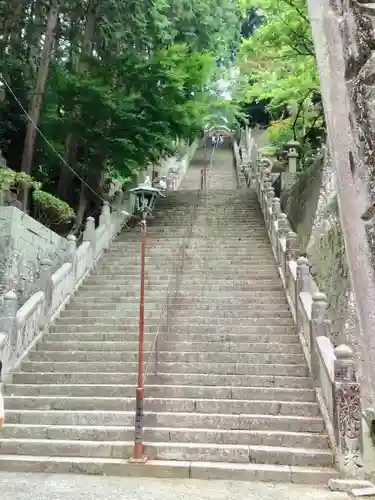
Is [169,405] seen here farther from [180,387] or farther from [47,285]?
[47,285]

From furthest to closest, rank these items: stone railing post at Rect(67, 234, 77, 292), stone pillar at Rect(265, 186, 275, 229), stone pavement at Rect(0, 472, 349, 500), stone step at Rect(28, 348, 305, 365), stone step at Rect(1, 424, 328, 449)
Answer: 1. stone pillar at Rect(265, 186, 275, 229)
2. stone railing post at Rect(67, 234, 77, 292)
3. stone step at Rect(28, 348, 305, 365)
4. stone step at Rect(1, 424, 328, 449)
5. stone pavement at Rect(0, 472, 349, 500)

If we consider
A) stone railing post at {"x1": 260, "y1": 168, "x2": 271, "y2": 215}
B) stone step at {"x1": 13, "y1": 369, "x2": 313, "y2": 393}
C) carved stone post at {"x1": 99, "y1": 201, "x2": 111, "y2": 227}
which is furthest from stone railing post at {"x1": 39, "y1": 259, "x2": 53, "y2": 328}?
stone railing post at {"x1": 260, "y1": 168, "x2": 271, "y2": 215}

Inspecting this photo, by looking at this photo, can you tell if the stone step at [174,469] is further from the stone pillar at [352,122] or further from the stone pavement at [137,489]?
the stone pillar at [352,122]

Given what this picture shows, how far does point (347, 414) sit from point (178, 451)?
225cm

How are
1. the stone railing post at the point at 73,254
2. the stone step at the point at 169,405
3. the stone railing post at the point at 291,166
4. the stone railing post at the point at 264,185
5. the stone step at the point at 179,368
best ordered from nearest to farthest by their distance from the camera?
the stone step at the point at 169,405 < the stone step at the point at 179,368 < the stone railing post at the point at 73,254 < the stone railing post at the point at 264,185 < the stone railing post at the point at 291,166

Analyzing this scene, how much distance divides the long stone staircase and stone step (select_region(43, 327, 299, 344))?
2cm

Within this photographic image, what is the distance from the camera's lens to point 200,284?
480 inches

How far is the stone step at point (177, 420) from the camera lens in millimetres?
7188

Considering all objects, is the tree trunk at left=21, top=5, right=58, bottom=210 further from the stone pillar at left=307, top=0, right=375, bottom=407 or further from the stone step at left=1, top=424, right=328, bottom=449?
the stone pillar at left=307, top=0, right=375, bottom=407

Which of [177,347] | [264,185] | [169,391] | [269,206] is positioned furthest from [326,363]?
[264,185]

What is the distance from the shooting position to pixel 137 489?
230 inches

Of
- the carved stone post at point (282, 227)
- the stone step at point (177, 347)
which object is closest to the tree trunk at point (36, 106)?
the stone step at point (177, 347)

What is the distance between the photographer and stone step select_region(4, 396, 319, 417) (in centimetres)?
750

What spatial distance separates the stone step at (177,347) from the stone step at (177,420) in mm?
1782
